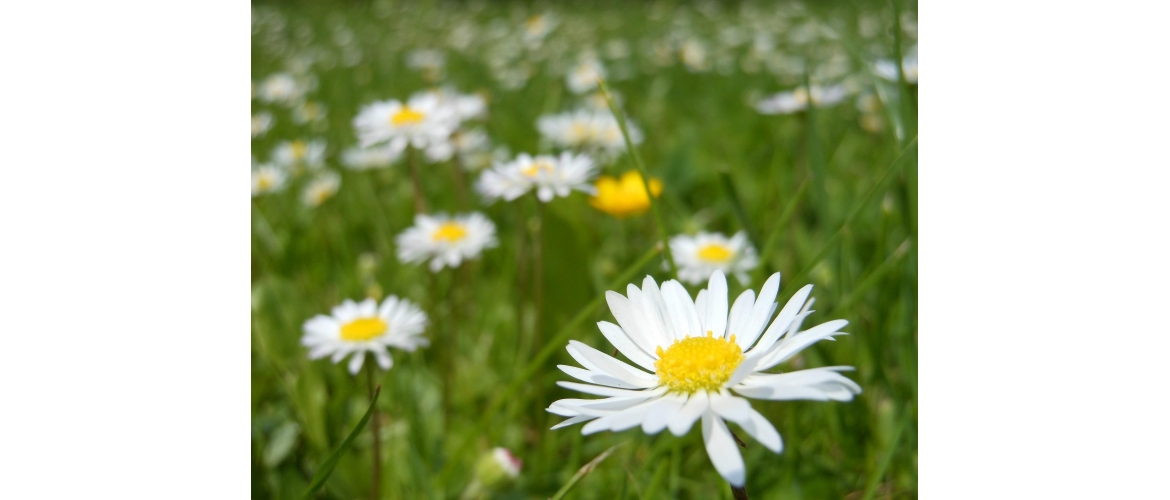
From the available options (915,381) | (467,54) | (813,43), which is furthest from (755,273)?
(467,54)

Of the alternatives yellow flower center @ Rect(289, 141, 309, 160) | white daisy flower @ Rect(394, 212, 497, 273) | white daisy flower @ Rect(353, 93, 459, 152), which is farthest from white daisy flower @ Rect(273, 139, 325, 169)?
white daisy flower @ Rect(394, 212, 497, 273)

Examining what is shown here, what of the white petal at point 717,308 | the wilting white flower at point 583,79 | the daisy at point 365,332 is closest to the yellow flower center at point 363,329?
the daisy at point 365,332

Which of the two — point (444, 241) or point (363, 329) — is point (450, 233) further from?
point (363, 329)

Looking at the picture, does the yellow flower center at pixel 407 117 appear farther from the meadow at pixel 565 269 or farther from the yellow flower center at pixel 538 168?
the yellow flower center at pixel 538 168

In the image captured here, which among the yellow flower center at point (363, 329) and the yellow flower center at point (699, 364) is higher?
the yellow flower center at point (699, 364)
